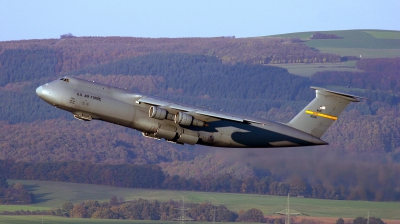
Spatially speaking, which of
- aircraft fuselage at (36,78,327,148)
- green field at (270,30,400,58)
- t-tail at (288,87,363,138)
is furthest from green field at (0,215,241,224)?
green field at (270,30,400,58)

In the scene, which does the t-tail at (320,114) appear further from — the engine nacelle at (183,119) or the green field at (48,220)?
the green field at (48,220)

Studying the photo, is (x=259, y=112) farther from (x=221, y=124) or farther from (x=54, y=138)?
(x=221, y=124)

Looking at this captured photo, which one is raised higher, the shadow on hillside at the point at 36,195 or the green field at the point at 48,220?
the shadow on hillside at the point at 36,195

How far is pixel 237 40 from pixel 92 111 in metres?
150

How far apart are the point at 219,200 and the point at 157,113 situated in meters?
44.0

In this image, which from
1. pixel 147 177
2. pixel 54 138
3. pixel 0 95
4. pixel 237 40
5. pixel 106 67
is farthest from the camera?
pixel 237 40

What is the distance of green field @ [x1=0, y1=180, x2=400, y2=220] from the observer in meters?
70.9

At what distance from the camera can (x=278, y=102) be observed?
149875 mm

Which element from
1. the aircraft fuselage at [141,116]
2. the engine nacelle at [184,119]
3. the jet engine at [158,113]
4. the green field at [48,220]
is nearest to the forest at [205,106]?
the green field at [48,220]

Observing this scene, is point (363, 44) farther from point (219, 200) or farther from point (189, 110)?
point (189, 110)

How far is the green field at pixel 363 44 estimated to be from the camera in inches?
6476

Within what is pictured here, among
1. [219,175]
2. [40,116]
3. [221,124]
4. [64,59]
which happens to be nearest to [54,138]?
[40,116]

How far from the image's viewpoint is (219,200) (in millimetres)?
83375

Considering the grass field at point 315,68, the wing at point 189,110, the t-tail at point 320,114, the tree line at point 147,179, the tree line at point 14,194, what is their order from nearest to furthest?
the wing at point 189,110, the t-tail at point 320,114, the tree line at point 147,179, the tree line at point 14,194, the grass field at point 315,68
